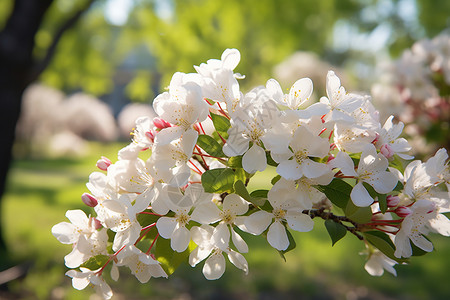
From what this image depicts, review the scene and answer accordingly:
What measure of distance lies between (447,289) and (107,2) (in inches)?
227

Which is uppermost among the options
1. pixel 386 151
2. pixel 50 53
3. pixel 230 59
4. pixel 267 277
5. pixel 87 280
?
pixel 230 59

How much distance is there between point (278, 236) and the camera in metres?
0.80

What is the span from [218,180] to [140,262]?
0.25 m

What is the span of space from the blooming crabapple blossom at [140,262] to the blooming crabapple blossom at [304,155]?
0.31 metres

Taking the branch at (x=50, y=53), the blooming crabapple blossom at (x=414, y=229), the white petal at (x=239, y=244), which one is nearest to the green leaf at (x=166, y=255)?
the white petal at (x=239, y=244)

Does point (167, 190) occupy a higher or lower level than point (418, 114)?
higher

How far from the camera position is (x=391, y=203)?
86 cm

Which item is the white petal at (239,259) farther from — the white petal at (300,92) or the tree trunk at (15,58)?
the tree trunk at (15,58)

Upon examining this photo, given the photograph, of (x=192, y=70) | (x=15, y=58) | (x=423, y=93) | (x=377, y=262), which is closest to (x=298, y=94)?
(x=377, y=262)

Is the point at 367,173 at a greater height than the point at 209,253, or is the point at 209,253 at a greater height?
the point at 367,173

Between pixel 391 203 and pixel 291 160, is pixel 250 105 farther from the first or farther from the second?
pixel 391 203

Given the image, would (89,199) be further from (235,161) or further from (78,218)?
(235,161)

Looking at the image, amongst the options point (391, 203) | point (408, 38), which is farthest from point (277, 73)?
point (391, 203)

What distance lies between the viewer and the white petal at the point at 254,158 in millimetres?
764
